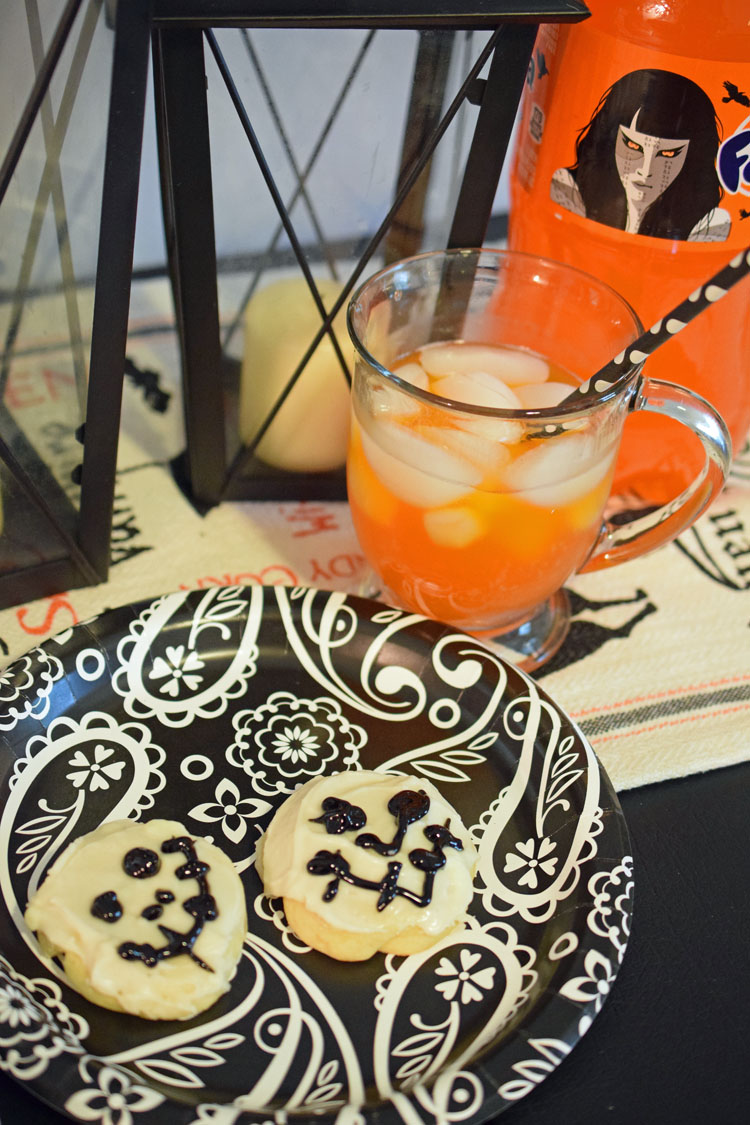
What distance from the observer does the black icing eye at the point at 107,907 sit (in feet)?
1.90

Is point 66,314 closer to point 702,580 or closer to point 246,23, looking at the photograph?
point 246,23

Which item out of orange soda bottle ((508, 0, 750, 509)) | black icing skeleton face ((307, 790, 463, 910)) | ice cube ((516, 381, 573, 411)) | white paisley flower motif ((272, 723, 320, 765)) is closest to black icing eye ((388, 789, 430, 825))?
black icing skeleton face ((307, 790, 463, 910))

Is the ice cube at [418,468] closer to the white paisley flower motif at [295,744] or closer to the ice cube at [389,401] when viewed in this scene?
the ice cube at [389,401]

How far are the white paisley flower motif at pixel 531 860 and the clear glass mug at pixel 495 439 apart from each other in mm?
210

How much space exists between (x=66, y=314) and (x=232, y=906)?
0.44 metres

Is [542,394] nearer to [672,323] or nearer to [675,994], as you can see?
[672,323]

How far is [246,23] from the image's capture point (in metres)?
0.67

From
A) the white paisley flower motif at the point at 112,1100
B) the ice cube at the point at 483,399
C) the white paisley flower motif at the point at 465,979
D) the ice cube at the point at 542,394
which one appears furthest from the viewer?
the ice cube at the point at 542,394

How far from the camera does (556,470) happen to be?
0.74 meters

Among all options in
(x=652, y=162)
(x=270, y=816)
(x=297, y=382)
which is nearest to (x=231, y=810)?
(x=270, y=816)

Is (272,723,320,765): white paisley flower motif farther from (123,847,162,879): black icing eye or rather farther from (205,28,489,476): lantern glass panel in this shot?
(205,28,489,476): lantern glass panel

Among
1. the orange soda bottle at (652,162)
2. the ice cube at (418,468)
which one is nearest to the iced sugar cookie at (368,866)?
the ice cube at (418,468)

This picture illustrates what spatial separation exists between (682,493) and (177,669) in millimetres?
429

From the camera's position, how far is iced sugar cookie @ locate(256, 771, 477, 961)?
23.8 inches
